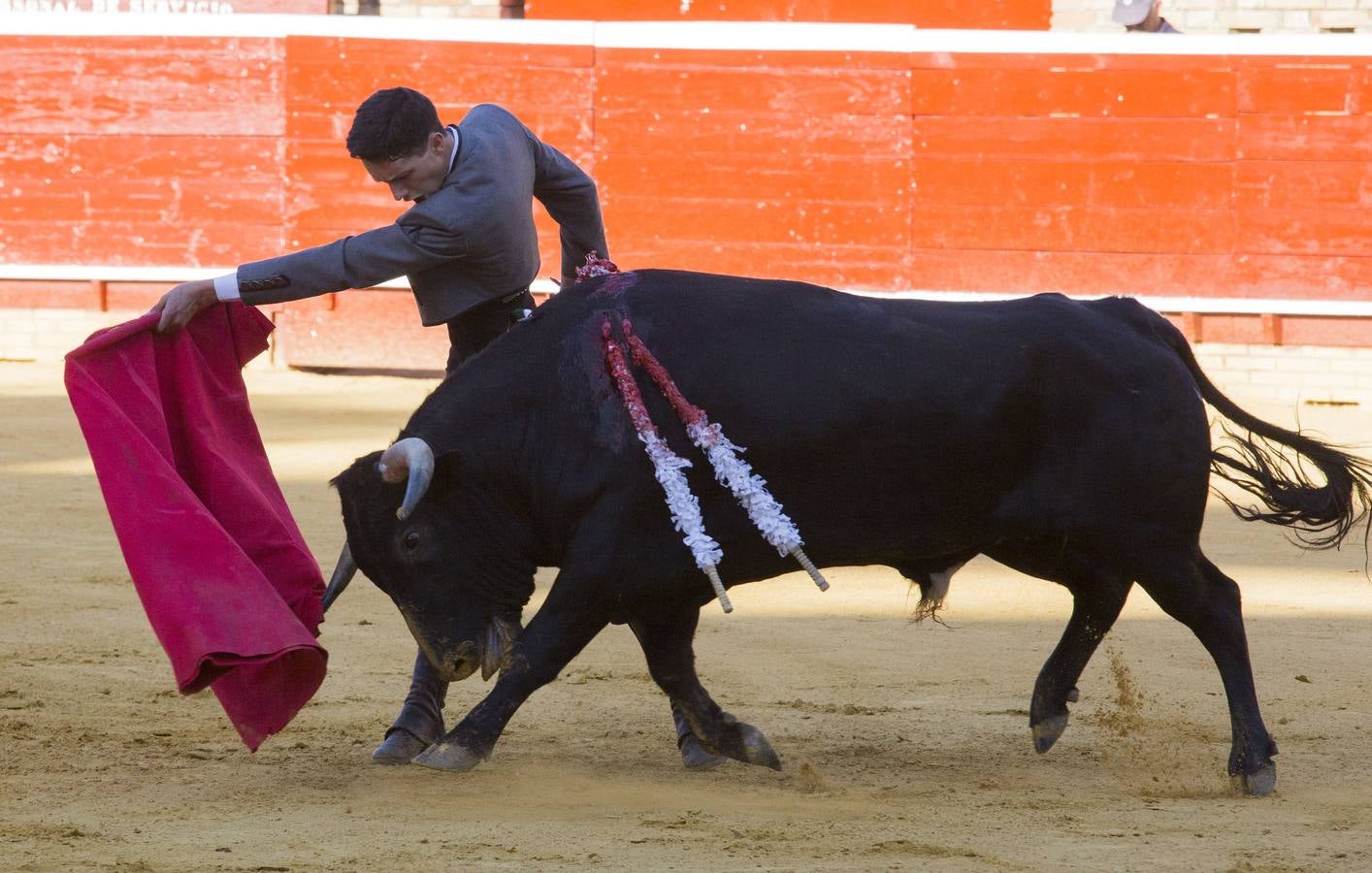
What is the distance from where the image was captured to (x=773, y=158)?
9.59m

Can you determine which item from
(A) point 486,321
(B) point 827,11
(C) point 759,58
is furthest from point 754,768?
(B) point 827,11

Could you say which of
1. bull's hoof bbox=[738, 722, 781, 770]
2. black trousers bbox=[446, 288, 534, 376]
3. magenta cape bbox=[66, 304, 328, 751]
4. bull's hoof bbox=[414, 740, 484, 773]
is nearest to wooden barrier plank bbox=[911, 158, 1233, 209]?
black trousers bbox=[446, 288, 534, 376]

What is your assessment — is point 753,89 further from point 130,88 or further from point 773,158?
point 130,88

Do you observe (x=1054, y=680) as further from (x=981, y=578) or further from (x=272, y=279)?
(x=981, y=578)

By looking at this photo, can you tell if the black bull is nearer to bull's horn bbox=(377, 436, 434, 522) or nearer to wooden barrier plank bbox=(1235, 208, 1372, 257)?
bull's horn bbox=(377, 436, 434, 522)

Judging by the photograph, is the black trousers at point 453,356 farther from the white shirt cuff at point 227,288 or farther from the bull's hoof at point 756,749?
the bull's hoof at point 756,749

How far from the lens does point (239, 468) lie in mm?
3348

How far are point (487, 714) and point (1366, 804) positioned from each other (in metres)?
1.45

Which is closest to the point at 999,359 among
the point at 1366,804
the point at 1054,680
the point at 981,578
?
the point at 1054,680

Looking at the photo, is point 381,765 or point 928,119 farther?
point 928,119

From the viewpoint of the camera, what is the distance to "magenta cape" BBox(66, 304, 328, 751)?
10.1 ft

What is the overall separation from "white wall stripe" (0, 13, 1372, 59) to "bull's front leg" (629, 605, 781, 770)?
6.72 metres

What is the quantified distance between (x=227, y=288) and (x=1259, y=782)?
77.0 inches

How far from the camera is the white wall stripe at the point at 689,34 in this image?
9359 millimetres
